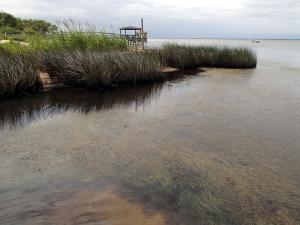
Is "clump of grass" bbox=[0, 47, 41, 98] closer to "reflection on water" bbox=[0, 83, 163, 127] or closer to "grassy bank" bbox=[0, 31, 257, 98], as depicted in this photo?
"grassy bank" bbox=[0, 31, 257, 98]

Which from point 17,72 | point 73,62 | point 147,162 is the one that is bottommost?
point 147,162

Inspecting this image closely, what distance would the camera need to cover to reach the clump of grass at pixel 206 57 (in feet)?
51.3

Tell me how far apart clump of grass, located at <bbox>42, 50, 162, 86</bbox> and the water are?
1.49m

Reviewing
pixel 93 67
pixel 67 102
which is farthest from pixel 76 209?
pixel 93 67

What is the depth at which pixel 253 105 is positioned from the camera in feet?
26.1

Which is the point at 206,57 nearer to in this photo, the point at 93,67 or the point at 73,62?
the point at 93,67

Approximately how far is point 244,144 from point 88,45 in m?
8.13

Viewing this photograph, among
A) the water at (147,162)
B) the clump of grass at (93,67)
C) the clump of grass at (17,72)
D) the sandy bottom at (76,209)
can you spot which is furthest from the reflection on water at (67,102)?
the sandy bottom at (76,209)

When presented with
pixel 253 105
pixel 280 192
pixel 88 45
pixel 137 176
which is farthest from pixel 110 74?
pixel 280 192

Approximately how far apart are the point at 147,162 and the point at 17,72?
17.8 feet

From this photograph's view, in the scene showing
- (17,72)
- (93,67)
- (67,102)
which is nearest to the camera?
(67,102)

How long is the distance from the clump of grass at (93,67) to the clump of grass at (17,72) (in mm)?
799

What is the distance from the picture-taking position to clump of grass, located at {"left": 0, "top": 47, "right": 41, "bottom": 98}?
7.66 meters

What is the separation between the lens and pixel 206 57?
1692 cm
